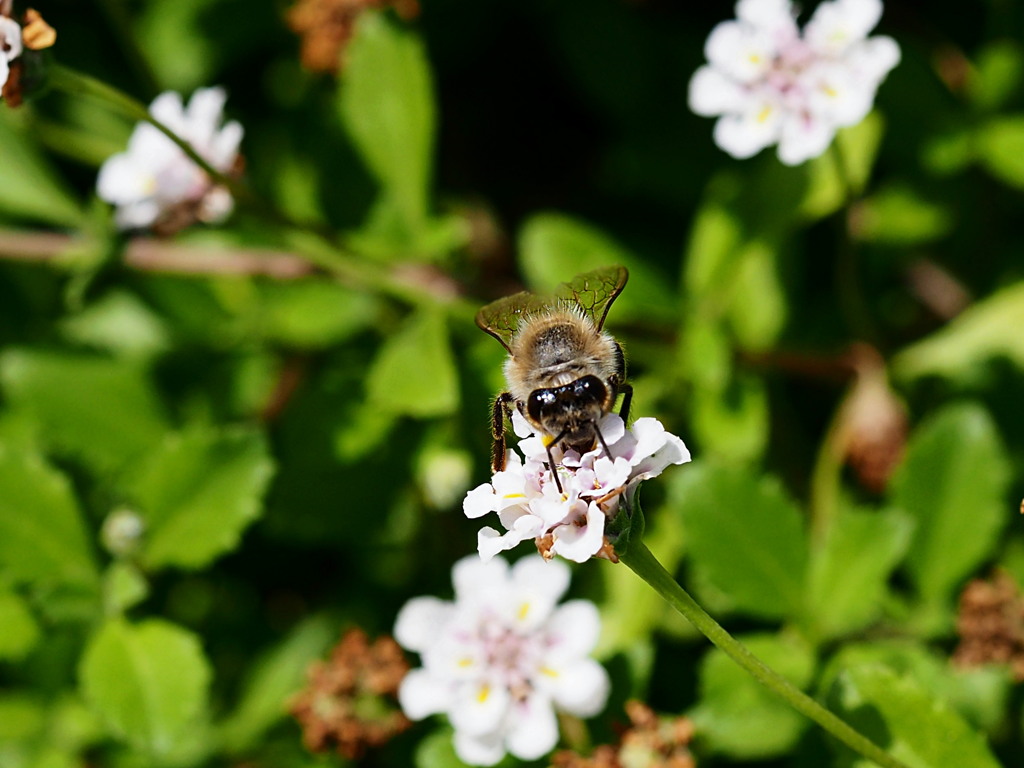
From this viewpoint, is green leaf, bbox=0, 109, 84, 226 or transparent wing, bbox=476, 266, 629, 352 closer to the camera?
transparent wing, bbox=476, 266, 629, 352

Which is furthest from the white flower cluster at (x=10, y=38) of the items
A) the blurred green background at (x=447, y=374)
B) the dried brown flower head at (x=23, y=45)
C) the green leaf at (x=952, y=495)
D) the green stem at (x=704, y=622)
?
the green leaf at (x=952, y=495)

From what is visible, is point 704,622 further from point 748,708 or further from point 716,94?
point 716,94

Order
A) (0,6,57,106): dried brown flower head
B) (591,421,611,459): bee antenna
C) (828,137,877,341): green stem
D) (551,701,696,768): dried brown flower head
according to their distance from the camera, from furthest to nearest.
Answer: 1. (828,137,877,341): green stem
2. (551,701,696,768): dried brown flower head
3. (0,6,57,106): dried brown flower head
4. (591,421,611,459): bee antenna

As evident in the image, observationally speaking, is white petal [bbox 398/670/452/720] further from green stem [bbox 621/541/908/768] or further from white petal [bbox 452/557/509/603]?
green stem [bbox 621/541/908/768]

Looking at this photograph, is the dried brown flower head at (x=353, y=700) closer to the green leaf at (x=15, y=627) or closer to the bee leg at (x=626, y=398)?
the green leaf at (x=15, y=627)

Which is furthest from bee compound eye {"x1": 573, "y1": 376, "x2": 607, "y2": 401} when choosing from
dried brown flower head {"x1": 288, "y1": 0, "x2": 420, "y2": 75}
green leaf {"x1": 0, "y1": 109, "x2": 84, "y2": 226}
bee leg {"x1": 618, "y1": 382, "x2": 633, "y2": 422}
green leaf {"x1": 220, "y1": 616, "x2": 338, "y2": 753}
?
green leaf {"x1": 0, "y1": 109, "x2": 84, "y2": 226}

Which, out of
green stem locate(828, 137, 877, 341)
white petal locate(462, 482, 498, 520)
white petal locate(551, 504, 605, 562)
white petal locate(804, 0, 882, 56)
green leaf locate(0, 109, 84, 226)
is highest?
green leaf locate(0, 109, 84, 226)

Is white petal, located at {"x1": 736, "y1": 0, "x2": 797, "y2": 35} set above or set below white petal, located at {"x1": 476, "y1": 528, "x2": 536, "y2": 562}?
above

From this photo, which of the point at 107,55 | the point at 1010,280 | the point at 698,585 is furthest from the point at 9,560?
the point at 1010,280

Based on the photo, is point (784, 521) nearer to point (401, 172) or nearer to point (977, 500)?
point (977, 500)
